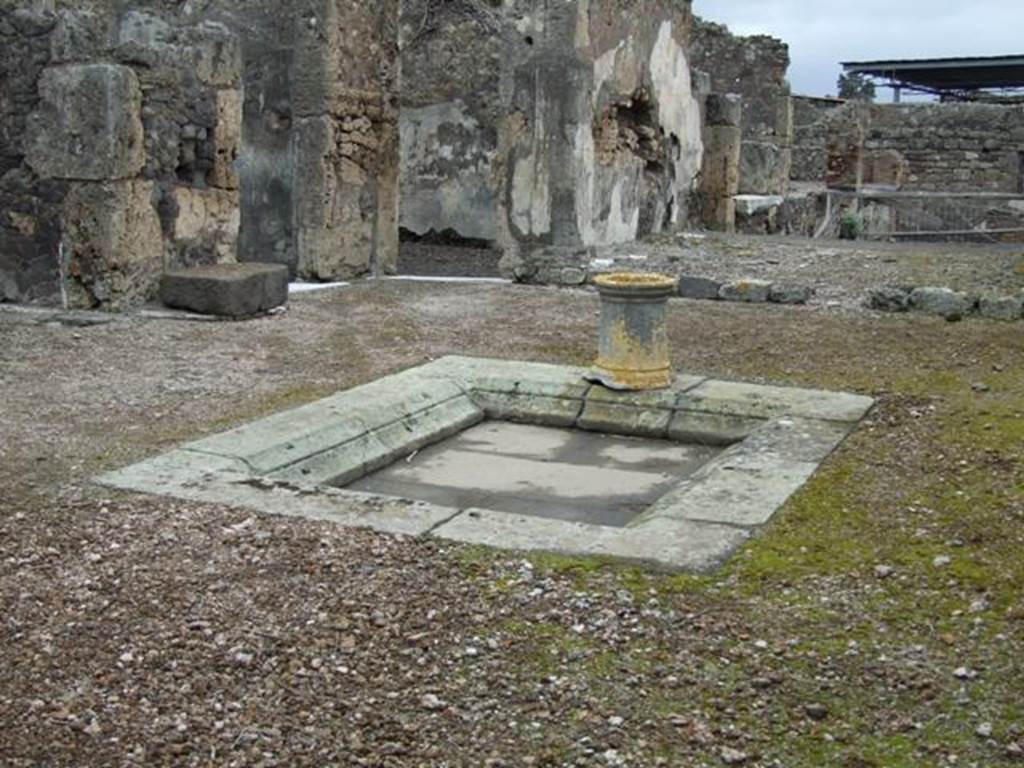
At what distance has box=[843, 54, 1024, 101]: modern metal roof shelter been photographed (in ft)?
92.5

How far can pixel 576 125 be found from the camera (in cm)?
1129

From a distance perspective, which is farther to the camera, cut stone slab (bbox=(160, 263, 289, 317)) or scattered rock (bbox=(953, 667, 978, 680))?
cut stone slab (bbox=(160, 263, 289, 317))

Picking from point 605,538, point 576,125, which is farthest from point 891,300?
point 605,538

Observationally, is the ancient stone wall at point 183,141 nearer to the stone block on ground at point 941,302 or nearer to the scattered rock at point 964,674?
the stone block on ground at point 941,302

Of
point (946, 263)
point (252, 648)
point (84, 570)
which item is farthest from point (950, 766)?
point (946, 263)

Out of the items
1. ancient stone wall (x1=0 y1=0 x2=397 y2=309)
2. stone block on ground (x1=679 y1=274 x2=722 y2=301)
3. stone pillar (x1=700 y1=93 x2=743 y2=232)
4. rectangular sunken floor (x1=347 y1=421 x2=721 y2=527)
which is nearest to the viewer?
rectangular sunken floor (x1=347 y1=421 x2=721 y2=527)

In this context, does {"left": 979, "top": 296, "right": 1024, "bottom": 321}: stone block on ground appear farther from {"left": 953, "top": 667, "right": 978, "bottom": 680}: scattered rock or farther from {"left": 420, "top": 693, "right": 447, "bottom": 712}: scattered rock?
{"left": 420, "top": 693, "right": 447, "bottom": 712}: scattered rock

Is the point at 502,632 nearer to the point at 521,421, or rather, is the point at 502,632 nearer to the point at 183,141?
the point at 521,421

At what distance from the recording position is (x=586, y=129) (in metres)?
11.5

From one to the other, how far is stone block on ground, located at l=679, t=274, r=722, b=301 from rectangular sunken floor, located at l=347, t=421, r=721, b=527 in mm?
3983

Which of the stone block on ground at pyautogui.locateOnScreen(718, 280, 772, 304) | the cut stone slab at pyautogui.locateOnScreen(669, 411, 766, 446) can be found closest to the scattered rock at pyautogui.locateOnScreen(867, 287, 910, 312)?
the stone block on ground at pyautogui.locateOnScreen(718, 280, 772, 304)

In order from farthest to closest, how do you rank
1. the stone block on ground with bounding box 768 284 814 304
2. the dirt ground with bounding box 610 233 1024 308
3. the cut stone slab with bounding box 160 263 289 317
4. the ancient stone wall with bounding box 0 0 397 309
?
1. the dirt ground with bounding box 610 233 1024 308
2. the stone block on ground with bounding box 768 284 814 304
3. the cut stone slab with bounding box 160 263 289 317
4. the ancient stone wall with bounding box 0 0 397 309

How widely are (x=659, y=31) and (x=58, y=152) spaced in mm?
6466

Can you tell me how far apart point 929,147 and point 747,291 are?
14302mm
